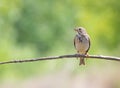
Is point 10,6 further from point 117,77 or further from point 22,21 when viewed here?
point 117,77

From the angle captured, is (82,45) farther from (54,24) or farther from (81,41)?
(54,24)

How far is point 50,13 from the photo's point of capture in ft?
65.3

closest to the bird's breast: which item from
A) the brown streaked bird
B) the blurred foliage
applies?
the brown streaked bird

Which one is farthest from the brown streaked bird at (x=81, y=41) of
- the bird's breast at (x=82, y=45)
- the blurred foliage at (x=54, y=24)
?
the blurred foliage at (x=54, y=24)

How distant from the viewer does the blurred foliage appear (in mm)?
17000

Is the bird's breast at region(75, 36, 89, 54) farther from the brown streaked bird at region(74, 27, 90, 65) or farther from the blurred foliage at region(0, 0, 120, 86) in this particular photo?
the blurred foliage at region(0, 0, 120, 86)

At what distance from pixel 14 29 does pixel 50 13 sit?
1427 mm

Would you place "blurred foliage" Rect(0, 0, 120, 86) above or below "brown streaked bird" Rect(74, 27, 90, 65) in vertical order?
below

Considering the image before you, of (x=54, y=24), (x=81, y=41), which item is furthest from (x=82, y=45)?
(x=54, y=24)

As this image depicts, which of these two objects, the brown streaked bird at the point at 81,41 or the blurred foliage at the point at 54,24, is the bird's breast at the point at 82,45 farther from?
the blurred foliage at the point at 54,24

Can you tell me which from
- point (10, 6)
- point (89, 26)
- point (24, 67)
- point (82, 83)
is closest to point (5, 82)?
point (82, 83)

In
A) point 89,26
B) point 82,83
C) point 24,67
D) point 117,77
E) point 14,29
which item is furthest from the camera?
point 14,29

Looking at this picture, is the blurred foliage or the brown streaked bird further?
the blurred foliage

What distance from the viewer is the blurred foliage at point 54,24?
17000 millimetres
